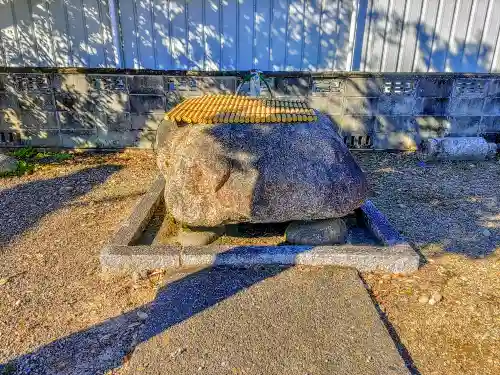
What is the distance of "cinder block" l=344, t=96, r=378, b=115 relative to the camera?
689cm

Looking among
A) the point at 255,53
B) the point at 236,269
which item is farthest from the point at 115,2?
the point at 236,269

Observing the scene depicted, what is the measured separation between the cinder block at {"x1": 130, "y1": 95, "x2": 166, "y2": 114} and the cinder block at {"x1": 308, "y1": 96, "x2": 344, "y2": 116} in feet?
7.99

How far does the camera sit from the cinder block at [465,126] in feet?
23.1

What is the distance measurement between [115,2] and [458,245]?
6.04m

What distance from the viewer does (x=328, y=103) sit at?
6.91 metres

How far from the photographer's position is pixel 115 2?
21.9 feet

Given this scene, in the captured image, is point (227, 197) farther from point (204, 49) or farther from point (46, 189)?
point (204, 49)

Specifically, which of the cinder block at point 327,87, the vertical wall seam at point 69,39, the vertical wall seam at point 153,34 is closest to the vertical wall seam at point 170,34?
the vertical wall seam at point 153,34

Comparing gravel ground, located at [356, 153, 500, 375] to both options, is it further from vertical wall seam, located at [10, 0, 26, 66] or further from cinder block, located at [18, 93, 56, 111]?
vertical wall seam, located at [10, 0, 26, 66]

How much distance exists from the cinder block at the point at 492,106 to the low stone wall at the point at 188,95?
0.05ft

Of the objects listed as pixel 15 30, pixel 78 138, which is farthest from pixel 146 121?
pixel 15 30

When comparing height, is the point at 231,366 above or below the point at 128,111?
below

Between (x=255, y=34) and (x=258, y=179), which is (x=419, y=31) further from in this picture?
(x=258, y=179)

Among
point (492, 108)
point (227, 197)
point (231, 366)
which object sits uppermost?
Answer: point (492, 108)
